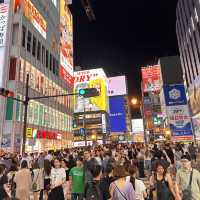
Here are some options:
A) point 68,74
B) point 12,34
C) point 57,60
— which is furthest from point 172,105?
point 68,74

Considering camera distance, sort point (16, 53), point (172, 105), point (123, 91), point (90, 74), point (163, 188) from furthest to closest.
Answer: point (123, 91)
point (90, 74)
point (16, 53)
point (172, 105)
point (163, 188)

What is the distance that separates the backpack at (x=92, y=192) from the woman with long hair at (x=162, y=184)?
1.25 metres

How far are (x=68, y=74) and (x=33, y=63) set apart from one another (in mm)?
21605

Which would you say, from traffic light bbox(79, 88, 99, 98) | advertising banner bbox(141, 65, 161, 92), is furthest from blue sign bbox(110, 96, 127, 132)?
traffic light bbox(79, 88, 99, 98)

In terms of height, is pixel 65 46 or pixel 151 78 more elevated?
pixel 151 78

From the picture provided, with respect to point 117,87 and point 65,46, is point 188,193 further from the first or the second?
point 117,87

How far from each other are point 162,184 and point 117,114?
474 feet

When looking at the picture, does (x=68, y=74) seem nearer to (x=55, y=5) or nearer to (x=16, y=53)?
(x=55, y=5)

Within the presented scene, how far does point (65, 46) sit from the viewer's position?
→ 61.3 meters

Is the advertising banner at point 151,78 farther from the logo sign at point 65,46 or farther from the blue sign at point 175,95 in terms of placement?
the blue sign at point 175,95

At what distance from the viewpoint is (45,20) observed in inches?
1906

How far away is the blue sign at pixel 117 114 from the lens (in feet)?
475

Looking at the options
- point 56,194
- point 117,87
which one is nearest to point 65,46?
point 56,194

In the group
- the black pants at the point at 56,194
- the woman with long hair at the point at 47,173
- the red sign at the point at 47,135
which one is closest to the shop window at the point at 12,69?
the red sign at the point at 47,135
